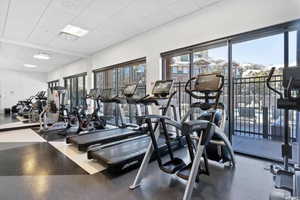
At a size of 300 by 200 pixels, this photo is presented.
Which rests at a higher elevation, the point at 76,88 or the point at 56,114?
the point at 76,88

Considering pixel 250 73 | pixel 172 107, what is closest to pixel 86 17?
pixel 172 107

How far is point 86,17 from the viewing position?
4.19 m

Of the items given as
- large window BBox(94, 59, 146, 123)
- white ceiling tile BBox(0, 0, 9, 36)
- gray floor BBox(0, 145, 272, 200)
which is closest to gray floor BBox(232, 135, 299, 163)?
gray floor BBox(0, 145, 272, 200)

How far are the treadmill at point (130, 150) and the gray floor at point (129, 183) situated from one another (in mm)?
165

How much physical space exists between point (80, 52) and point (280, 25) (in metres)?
6.82

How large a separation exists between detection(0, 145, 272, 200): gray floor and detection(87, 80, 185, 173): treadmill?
165mm

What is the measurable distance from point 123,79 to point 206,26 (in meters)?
3.69

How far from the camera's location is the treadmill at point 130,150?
8.60 ft

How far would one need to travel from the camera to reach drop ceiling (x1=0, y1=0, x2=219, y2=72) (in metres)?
3.59

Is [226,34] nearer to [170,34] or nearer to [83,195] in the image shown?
[170,34]

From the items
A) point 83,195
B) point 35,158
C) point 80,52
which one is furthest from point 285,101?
point 80,52

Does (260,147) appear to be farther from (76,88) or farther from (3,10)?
(76,88)

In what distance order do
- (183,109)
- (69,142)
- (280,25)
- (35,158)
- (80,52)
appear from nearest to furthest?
1. (280,25)
2. (35,158)
3. (69,142)
4. (183,109)
5. (80,52)

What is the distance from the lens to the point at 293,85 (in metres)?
2.08
